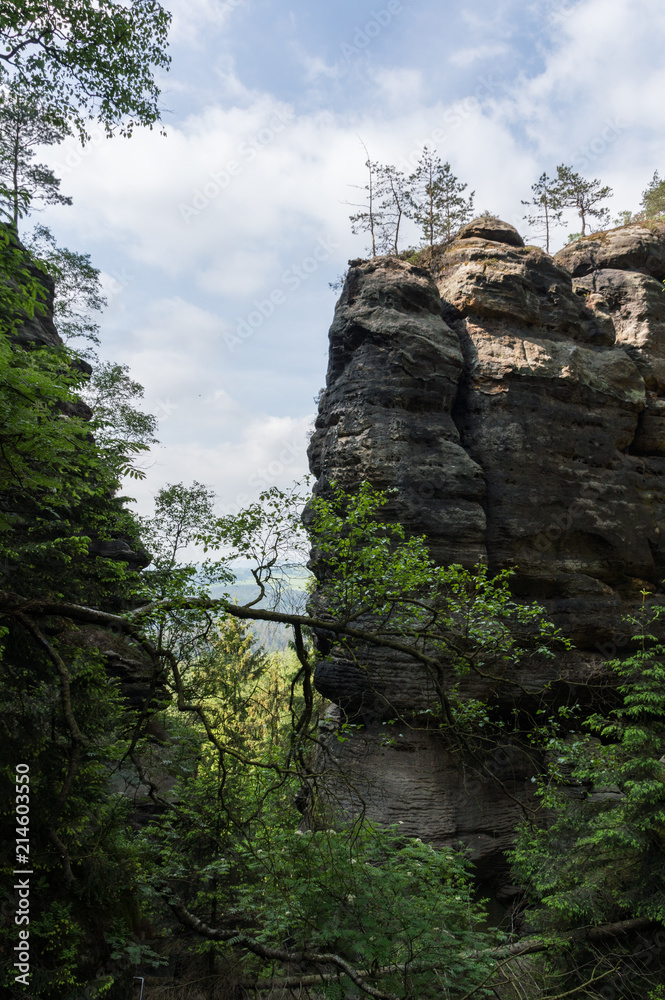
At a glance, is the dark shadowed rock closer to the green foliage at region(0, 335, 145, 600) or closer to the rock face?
the rock face

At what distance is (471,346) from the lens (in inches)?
699

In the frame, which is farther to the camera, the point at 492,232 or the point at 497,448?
the point at 492,232

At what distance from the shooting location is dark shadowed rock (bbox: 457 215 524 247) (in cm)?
2052

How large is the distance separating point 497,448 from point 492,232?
913cm

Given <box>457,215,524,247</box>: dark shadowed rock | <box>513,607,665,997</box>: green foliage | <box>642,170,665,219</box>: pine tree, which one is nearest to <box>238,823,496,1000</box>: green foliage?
<box>513,607,665,997</box>: green foliage

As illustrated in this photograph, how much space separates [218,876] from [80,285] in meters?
22.2

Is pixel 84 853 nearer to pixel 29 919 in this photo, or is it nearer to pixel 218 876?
pixel 29 919

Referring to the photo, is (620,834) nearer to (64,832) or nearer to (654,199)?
(64,832)

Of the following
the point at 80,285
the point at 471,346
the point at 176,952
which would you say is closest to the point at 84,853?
the point at 176,952

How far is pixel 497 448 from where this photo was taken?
651 inches

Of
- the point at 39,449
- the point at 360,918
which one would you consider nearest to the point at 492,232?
the point at 39,449

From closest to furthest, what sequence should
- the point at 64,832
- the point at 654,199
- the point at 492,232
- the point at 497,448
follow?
the point at 64,832 → the point at 497,448 → the point at 492,232 → the point at 654,199

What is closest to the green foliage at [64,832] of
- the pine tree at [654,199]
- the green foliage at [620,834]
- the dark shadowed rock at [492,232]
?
the green foliage at [620,834]

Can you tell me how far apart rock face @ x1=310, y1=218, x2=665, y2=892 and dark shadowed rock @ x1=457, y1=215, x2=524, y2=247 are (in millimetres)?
1398
